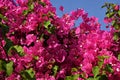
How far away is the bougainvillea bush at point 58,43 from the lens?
5.47m

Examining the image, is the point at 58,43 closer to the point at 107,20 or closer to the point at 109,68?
the point at 107,20

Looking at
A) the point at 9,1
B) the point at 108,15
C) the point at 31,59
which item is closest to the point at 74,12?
the point at 108,15

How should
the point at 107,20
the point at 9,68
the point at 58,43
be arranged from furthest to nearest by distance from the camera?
the point at 107,20 → the point at 58,43 → the point at 9,68

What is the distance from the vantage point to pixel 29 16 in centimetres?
634

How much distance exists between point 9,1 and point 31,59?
57.0 inches

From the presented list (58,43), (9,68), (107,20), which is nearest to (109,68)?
(58,43)

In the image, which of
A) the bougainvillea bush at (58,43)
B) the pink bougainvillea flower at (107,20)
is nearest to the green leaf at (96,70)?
the bougainvillea bush at (58,43)

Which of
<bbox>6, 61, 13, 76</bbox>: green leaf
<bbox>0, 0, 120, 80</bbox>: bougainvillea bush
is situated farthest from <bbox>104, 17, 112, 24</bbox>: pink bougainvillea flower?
<bbox>6, 61, 13, 76</bbox>: green leaf

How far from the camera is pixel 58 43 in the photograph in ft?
21.1

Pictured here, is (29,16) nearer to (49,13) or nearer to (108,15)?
(49,13)

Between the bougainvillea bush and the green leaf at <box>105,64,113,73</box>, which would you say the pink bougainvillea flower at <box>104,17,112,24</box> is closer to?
the bougainvillea bush

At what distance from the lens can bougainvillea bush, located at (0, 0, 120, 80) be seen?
5.47 m

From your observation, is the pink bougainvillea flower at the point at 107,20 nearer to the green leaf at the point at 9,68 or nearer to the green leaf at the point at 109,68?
the green leaf at the point at 109,68

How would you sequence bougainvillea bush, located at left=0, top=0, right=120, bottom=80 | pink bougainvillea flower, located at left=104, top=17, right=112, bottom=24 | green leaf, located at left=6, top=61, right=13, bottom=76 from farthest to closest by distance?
1. pink bougainvillea flower, located at left=104, top=17, right=112, bottom=24
2. bougainvillea bush, located at left=0, top=0, right=120, bottom=80
3. green leaf, located at left=6, top=61, right=13, bottom=76
